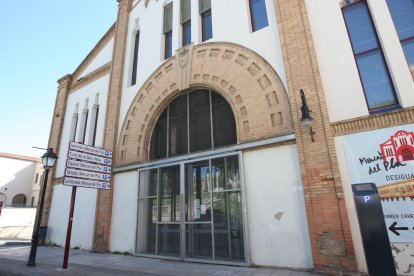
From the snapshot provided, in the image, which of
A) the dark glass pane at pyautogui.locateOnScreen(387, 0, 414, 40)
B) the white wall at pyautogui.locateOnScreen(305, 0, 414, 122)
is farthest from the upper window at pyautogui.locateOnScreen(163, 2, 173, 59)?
the dark glass pane at pyautogui.locateOnScreen(387, 0, 414, 40)

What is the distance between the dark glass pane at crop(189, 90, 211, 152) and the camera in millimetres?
9344

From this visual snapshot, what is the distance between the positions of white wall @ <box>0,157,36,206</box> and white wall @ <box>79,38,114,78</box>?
3375cm

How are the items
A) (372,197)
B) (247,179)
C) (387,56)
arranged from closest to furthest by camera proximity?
(372,197)
(387,56)
(247,179)

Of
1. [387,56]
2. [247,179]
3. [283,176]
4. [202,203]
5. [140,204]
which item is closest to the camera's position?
[387,56]

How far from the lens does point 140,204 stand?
33.2 ft

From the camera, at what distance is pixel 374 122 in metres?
6.32

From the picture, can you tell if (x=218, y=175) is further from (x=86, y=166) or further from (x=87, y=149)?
(x=87, y=149)

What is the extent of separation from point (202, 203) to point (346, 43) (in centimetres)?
654

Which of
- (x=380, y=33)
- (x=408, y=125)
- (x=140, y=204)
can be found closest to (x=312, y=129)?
(x=408, y=125)

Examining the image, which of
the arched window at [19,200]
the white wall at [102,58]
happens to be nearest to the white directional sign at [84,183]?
the white wall at [102,58]

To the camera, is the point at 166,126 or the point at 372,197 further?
the point at 166,126

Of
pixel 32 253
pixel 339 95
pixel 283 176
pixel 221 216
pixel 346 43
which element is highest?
pixel 346 43

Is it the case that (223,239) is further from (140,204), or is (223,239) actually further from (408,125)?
(408,125)

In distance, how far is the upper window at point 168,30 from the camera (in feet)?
38.5
